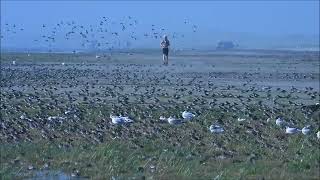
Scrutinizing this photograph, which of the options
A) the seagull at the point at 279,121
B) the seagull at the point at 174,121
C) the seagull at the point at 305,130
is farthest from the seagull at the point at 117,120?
the seagull at the point at 305,130

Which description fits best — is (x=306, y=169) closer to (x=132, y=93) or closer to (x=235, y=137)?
(x=235, y=137)

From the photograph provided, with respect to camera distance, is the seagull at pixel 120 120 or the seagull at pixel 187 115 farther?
the seagull at pixel 187 115

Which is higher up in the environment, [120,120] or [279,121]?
[120,120]

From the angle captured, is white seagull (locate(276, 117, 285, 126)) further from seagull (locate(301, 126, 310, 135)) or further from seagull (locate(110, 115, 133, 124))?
seagull (locate(110, 115, 133, 124))

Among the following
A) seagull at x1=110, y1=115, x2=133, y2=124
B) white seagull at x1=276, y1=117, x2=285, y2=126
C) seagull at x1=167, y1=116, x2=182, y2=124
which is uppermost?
seagull at x1=110, y1=115, x2=133, y2=124

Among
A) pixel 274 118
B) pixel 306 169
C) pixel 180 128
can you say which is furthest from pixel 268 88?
pixel 306 169

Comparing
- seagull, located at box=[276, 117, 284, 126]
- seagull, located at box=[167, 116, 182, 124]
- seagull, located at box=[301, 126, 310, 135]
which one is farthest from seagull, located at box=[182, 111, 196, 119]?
seagull, located at box=[301, 126, 310, 135]

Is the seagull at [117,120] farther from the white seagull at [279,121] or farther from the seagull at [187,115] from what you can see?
the white seagull at [279,121]

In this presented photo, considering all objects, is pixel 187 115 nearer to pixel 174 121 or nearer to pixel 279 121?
pixel 174 121

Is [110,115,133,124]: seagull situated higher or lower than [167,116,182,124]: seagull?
higher

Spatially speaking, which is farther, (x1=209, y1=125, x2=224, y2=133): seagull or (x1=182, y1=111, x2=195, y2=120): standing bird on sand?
(x1=182, y1=111, x2=195, y2=120): standing bird on sand

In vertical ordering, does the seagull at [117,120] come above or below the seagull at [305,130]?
above

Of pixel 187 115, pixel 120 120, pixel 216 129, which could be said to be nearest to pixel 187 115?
pixel 187 115

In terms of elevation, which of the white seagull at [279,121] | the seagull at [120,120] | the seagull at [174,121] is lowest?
the white seagull at [279,121]
